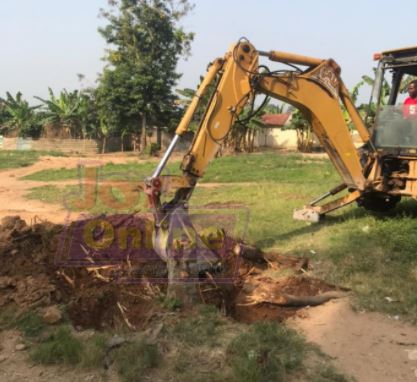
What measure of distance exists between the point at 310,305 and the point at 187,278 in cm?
132

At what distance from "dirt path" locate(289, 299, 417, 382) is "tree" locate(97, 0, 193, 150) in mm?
26108

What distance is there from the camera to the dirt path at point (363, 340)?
3.93 m

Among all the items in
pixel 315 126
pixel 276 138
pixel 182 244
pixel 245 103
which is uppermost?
pixel 245 103

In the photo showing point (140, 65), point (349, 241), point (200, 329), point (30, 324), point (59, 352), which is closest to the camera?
point (59, 352)

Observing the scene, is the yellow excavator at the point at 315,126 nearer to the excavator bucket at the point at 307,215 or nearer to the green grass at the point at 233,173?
the excavator bucket at the point at 307,215

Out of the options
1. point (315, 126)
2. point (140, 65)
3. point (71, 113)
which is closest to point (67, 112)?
point (71, 113)

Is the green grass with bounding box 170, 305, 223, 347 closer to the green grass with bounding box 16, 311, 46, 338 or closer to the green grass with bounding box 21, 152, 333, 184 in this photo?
the green grass with bounding box 16, 311, 46, 338

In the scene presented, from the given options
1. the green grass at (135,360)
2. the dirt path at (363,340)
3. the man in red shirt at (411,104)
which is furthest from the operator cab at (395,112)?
the green grass at (135,360)

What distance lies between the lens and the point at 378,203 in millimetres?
8555

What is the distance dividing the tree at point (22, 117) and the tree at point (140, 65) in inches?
308

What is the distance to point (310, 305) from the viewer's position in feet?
17.0

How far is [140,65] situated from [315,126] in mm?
24491

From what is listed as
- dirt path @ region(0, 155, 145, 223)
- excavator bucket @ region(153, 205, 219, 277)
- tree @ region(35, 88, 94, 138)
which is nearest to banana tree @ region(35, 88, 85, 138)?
tree @ region(35, 88, 94, 138)

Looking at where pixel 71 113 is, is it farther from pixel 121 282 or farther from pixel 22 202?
pixel 121 282
